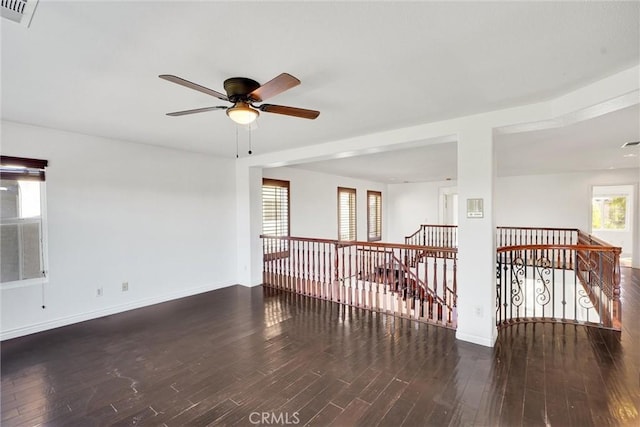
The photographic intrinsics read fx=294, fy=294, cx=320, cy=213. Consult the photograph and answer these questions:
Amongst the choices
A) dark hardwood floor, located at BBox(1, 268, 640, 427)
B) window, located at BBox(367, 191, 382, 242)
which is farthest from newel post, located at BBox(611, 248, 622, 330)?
window, located at BBox(367, 191, 382, 242)

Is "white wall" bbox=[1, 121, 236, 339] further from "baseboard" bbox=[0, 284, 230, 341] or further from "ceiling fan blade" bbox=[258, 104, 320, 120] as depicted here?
"ceiling fan blade" bbox=[258, 104, 320, 120]

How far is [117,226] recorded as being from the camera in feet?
13.8

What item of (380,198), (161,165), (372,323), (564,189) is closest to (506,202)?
(564,189)

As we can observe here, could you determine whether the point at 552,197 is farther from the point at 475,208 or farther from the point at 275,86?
the point at 275,86

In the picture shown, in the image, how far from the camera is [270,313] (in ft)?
13.7

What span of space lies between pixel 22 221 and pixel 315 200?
17.7 feet

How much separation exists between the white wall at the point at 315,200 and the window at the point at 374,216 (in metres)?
0.48

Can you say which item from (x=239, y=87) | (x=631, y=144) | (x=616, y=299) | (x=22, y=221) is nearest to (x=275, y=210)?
(x=22, y=221)

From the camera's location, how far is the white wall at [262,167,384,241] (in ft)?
23.0

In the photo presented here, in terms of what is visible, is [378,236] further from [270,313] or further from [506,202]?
[270,313]

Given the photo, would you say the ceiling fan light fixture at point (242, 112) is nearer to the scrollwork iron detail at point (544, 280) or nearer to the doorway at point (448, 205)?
the scrollwork iron detail at point (544, 280)

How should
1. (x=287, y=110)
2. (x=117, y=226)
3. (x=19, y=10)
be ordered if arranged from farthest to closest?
(x=117, y=226) → (x=287, y=110) → (x=19, y=10)

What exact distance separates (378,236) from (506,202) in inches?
153

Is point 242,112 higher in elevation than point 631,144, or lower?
lower
